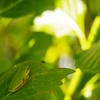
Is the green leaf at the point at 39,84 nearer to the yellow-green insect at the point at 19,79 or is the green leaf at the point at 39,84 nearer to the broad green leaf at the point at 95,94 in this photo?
the yellow-green insect at the point at 19,79

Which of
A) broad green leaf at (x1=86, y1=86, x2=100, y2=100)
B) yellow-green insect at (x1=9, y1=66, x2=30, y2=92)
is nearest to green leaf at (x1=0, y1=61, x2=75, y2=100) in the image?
yellow-green insect at (x1=9, y1=66, x2=30, y2=92)

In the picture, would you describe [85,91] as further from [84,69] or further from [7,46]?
[7,46]

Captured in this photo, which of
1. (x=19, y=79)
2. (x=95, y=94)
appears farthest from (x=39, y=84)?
(x=95, y=94)

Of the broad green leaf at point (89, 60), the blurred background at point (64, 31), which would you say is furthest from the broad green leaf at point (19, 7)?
the broad green leaf at point (89, 60)

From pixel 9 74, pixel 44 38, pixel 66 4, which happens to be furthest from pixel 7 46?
pixel 9 74

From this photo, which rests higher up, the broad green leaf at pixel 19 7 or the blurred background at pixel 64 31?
the broad green leaf at pixel 19 7

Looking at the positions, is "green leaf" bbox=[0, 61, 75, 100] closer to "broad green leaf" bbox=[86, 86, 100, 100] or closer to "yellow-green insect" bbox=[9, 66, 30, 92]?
"yellow-green insect" bbox=[9, 66, 30, 92]

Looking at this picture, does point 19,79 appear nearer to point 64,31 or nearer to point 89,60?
point 89,60
